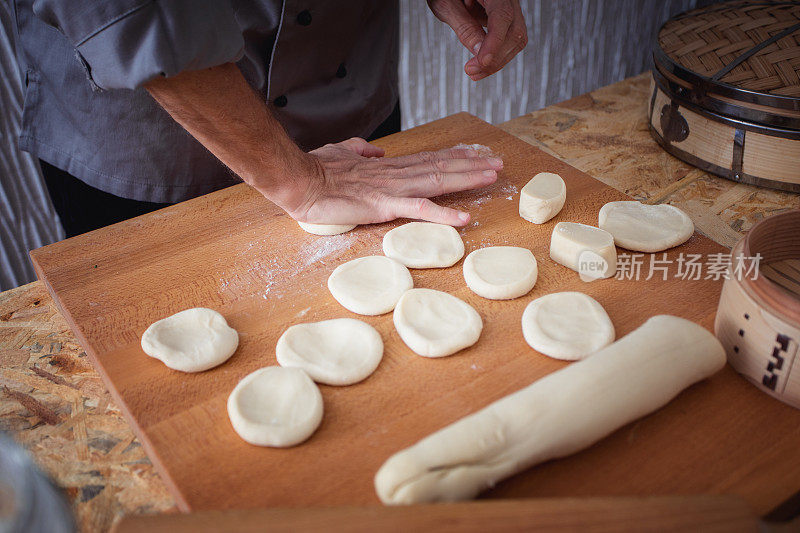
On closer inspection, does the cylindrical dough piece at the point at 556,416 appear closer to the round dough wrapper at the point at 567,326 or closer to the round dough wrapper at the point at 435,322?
the round dough wrapper at the point at 567,326

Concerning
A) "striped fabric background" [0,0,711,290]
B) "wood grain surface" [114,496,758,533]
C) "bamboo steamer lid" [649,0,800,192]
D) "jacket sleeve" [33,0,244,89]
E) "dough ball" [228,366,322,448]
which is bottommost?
"striped fabric background" [0,0,711,290]

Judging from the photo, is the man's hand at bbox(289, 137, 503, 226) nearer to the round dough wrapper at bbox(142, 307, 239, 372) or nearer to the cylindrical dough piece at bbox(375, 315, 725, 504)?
the round dough wrapper at bbox(142, 307, 239, 372)

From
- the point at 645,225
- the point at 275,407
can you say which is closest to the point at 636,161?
the point at 645,225

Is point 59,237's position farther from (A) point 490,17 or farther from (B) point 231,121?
(A) point 490,17

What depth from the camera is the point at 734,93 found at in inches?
68.6

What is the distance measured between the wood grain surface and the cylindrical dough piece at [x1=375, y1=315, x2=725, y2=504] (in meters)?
0.13

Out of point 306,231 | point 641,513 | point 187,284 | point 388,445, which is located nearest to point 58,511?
point 388,445

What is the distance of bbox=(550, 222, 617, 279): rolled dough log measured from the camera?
1.53 m

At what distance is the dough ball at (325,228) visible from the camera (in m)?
1.75

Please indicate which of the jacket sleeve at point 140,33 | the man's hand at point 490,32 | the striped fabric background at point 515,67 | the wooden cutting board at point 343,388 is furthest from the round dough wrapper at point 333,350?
the striped fabric background at point 515,67

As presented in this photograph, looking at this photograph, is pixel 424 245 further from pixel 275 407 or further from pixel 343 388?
pixel 275 407

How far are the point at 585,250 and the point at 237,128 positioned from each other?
0.94 metres

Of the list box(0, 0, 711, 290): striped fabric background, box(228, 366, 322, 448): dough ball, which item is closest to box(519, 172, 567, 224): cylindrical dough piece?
box(228, 366, 322, 448): dough ball

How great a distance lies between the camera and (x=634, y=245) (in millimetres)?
1611
